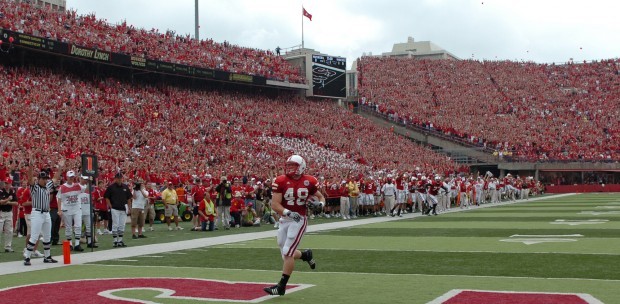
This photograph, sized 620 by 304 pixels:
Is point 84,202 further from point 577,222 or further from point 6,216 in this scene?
point 577,222

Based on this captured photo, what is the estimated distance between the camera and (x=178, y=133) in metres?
34.3

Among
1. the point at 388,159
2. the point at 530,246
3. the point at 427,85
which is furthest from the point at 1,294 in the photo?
the point at 427,85

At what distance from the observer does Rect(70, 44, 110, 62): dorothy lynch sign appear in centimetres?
3378

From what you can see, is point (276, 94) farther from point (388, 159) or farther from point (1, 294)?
point (1, 294)

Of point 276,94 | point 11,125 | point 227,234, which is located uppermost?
point 276,94

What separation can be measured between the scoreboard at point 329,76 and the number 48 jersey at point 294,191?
136 feet

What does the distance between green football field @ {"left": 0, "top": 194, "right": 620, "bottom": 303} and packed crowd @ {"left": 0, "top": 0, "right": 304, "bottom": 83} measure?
65.7ft

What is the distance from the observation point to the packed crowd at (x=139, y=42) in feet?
109

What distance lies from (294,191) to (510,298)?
278cm

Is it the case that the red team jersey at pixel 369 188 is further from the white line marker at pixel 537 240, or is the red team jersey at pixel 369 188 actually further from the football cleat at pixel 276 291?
the football cleat at pixel 276 291

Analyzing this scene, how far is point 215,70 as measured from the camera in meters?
41.8

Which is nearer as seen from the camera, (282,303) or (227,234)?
(282,303)

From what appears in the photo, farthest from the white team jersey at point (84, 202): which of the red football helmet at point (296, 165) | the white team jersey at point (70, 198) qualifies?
the red football helmet at point (296, 165)

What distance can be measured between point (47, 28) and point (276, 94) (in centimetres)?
1819
